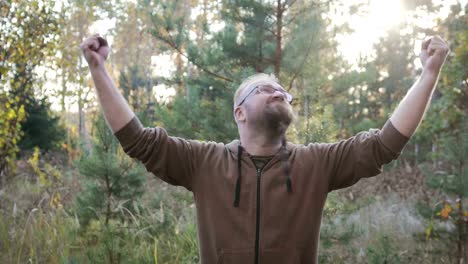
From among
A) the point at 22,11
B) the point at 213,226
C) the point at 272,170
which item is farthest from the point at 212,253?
the point at 22,11

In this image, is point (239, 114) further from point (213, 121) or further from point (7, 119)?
point (7, 119)

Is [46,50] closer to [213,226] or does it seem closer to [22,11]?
[22,11]

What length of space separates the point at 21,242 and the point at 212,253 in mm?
3641

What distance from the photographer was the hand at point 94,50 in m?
2.14

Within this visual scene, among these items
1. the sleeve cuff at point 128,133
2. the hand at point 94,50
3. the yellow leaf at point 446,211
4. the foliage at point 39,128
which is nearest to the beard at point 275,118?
the sleeve cuff at point 128,133

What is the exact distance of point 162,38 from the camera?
230 inches

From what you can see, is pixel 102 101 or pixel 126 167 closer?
pixel 102 101

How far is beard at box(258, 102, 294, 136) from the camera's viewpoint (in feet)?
7.57

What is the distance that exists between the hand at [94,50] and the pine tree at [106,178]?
3.05 metres

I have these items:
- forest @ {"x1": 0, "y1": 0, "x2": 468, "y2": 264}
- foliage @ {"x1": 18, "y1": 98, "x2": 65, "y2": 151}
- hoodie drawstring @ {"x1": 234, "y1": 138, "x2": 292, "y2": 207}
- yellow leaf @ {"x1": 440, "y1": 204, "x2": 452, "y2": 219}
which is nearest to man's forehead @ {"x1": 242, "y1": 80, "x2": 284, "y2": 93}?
hoodie drawstring @ {"x1": 234, "y1": 138, "x2": 292, "y2": 207}

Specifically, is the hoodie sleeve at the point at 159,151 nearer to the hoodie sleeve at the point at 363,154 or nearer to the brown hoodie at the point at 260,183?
the brown hoodie at the point at 260,183

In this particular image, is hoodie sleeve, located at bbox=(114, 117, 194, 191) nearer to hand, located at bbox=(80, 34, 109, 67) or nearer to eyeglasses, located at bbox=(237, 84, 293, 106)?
hand, located at bbox=(80, 34, 109, 67)

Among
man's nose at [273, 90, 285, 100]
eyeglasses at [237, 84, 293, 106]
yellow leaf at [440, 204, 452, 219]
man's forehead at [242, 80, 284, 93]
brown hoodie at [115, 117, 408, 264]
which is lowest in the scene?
yellow leaf at [440, 204, 452, 219]

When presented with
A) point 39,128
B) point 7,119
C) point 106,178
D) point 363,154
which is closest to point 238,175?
point 363,154
